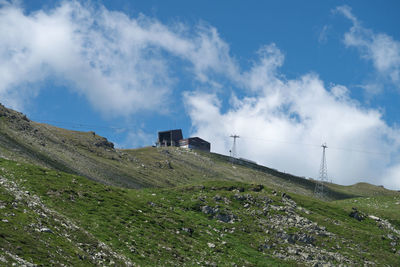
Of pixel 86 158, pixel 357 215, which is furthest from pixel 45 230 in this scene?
pixel 86 158

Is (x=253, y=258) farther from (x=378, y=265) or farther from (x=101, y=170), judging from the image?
(x=101, y=170)

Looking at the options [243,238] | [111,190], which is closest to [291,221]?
[243,238]

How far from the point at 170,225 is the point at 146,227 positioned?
547cm

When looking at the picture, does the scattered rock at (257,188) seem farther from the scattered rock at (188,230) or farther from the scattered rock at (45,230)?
the scattered rock at (45,230)

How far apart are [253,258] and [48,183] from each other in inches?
1143

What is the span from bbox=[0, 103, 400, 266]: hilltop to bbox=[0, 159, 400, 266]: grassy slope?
0.49ft

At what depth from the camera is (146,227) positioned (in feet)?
181

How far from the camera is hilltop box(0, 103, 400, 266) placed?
39312 mm

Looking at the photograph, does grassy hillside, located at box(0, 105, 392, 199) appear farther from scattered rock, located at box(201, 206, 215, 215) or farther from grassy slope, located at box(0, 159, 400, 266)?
scattered rock, located at box(201, 206, 215, 215)

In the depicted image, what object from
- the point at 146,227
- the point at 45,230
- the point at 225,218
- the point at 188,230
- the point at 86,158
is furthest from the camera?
the point at 86,158

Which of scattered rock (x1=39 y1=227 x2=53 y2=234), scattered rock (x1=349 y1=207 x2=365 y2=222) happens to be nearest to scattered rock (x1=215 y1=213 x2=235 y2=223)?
scattered rock (x1=39 y1=227 x2=53 y2=234)

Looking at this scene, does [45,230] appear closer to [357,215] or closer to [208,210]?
[208,210]

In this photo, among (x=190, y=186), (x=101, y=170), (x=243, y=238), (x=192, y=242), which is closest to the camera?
(x=192, y=242)

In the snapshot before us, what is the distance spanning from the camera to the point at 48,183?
57531 mm
